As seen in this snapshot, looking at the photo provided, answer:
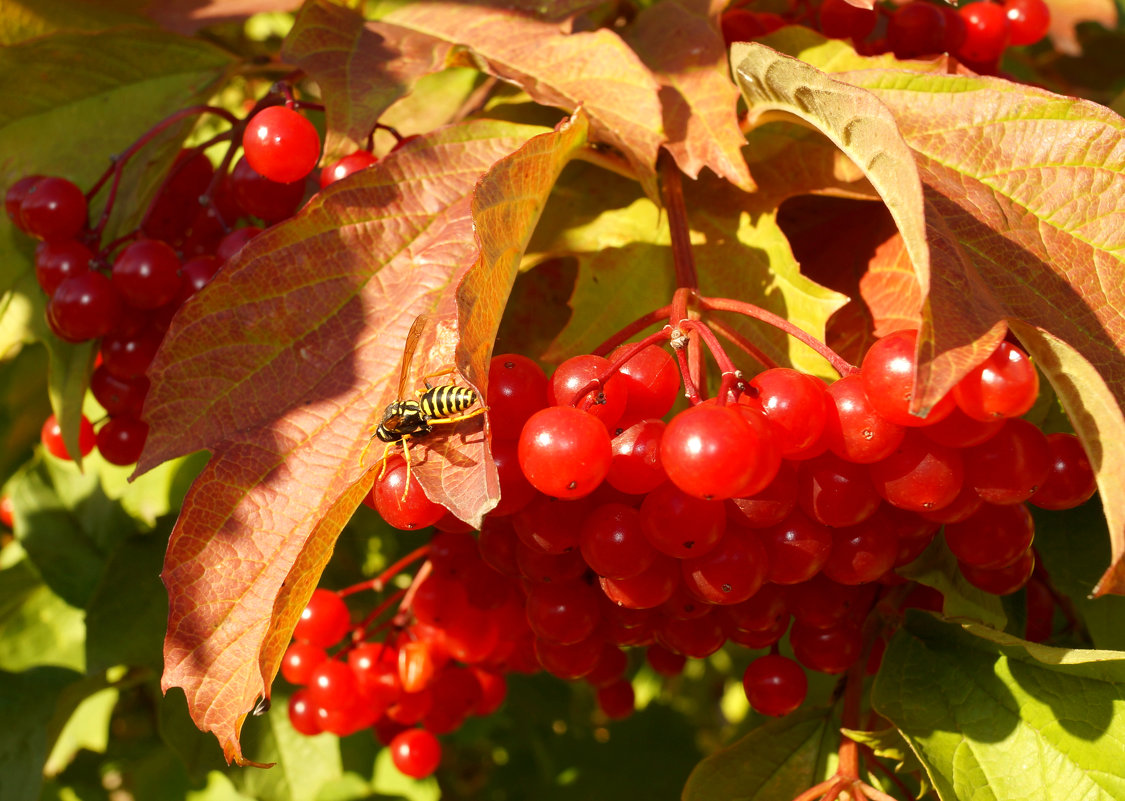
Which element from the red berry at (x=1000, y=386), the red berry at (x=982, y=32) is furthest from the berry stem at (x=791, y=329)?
the red berry at (x=982, y=32)

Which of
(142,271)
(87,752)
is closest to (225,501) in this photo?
(142,271)


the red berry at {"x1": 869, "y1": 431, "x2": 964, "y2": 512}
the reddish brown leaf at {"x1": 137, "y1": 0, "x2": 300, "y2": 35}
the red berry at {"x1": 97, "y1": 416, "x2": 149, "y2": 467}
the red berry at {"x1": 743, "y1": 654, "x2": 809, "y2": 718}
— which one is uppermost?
the reddish brown leaf at {"x1": 137, "y1": 0, "x2": 300, "y2": 35}

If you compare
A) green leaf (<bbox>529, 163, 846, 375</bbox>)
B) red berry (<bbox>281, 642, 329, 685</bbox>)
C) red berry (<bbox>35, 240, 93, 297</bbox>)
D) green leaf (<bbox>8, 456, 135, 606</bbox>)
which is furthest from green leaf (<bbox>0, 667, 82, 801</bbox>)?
green leaf (<bbox>529, 163, 846, 375</bbox>)

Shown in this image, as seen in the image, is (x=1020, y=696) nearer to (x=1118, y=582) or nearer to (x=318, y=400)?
(x=1118, y=582)

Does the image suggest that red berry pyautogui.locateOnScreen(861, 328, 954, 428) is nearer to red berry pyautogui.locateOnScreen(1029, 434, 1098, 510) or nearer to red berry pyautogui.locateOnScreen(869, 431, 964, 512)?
red berry pyautogui.locateOnScreen(869, 431, 964, 512)

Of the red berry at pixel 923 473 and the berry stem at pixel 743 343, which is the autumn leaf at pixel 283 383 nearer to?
the berry stem at pixel 743 343
